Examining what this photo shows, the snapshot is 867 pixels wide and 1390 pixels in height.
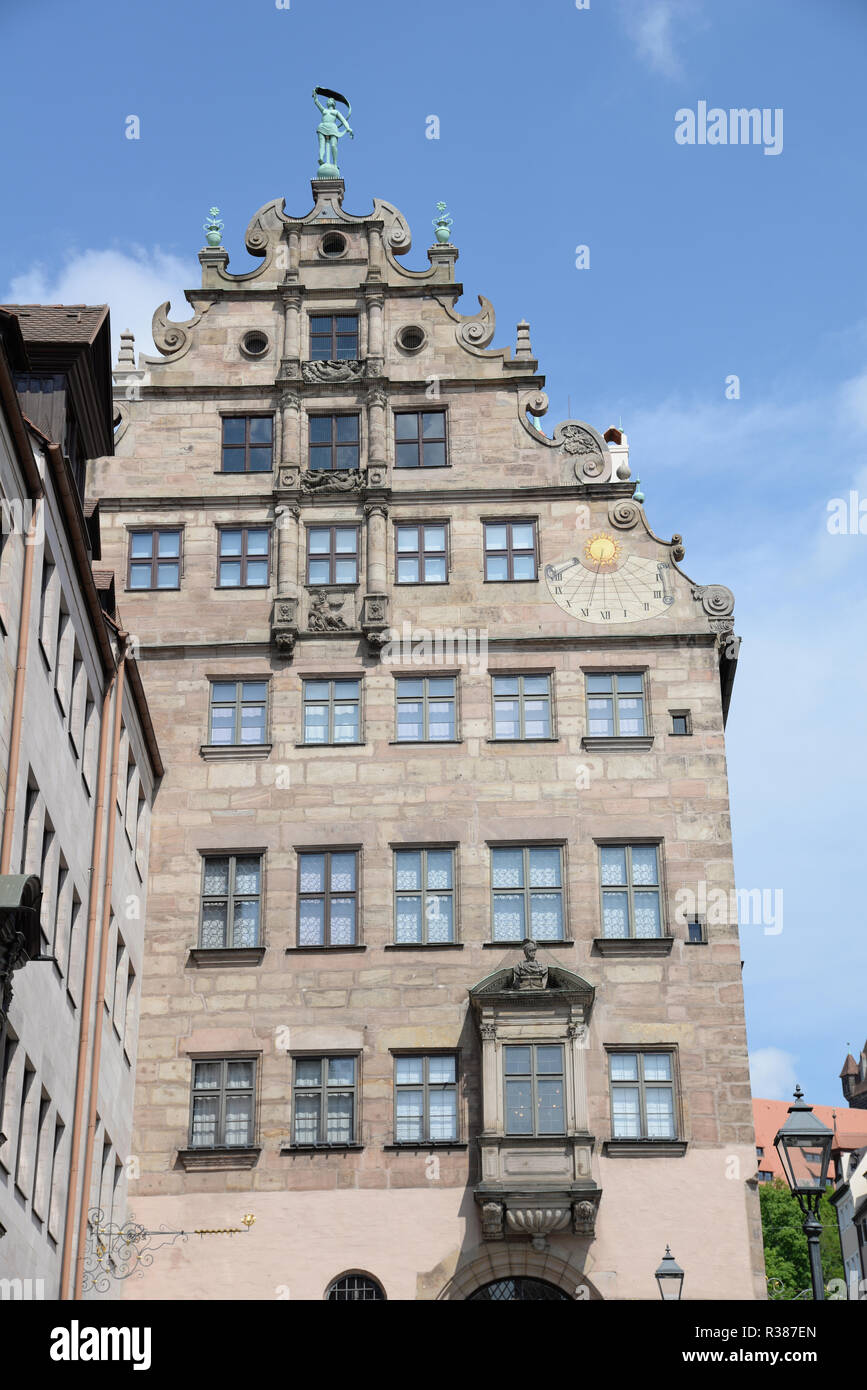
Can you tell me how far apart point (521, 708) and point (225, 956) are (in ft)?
21.3

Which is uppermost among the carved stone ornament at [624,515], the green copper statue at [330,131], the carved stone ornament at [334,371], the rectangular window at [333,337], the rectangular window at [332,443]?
the green copper statue at [330,131]

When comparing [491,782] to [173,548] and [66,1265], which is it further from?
[66,1265]

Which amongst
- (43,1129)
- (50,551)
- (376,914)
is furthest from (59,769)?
(376,914)

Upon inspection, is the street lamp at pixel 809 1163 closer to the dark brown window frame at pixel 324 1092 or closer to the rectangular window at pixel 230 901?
the dark brown window frame at pixel 324 1092

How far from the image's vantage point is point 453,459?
34.4 metres

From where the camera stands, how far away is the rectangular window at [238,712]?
1288 inches

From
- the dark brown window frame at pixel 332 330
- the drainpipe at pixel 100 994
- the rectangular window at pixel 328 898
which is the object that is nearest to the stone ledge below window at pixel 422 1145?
the rectangular window at pixel 328 898

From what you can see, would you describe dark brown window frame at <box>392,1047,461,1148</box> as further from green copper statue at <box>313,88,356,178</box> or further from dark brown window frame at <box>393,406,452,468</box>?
green copper statue at <box>313,88,356,178</box>

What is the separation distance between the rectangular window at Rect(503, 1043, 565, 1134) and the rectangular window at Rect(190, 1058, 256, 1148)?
4.10 metres

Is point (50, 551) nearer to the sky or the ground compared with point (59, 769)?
nearer to the sky

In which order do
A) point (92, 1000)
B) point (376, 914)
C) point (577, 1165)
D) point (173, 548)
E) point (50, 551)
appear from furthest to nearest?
1. point (173, 548)
2. point (376, 914)
3. point (577, 1165)
4. point (92, 1000)
5. point (50, 551)

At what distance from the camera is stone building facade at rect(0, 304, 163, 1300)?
21.0 metres

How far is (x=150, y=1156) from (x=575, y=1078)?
6719 millimetres

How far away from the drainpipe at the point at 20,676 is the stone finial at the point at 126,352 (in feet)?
44.8
